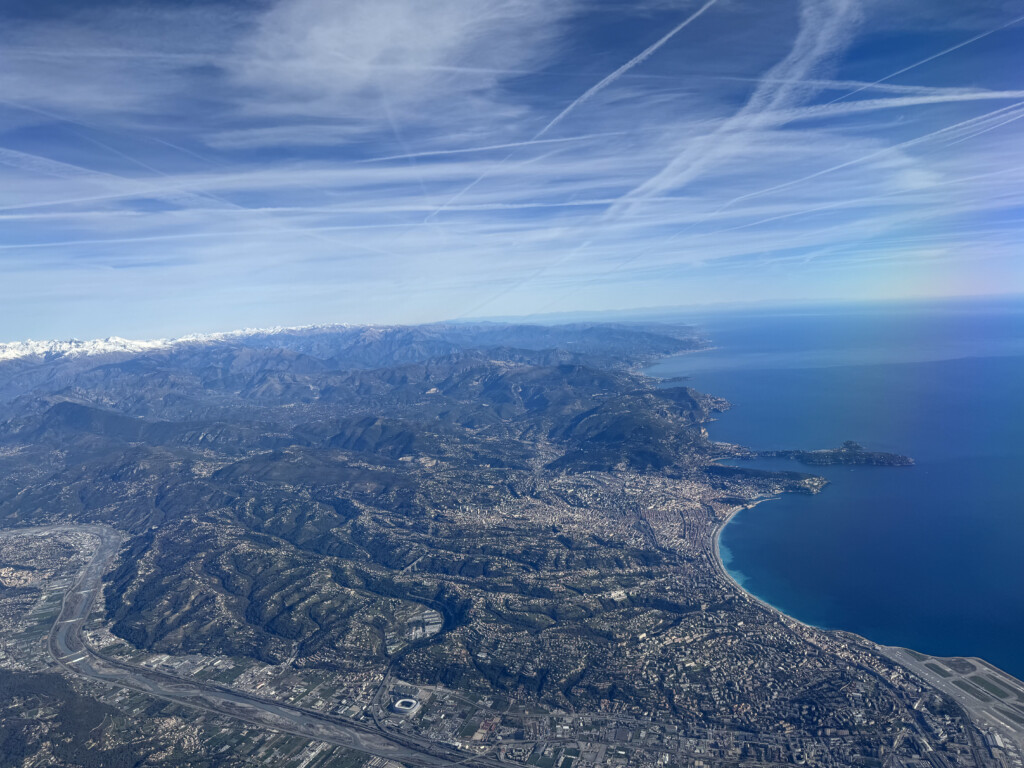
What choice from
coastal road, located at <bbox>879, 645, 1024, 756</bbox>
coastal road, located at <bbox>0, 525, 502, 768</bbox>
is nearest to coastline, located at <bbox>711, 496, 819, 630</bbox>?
coastal road, located at <bbox>879, 645, 1024, 756</bbox>

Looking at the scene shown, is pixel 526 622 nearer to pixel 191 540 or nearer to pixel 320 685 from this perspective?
pixel 320 685

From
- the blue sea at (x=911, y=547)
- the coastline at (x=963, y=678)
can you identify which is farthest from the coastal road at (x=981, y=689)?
the blue sea at (x=911, y=547)

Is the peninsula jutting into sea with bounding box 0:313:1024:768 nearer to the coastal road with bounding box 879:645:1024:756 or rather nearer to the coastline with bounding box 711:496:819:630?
the coastal road with bounding box 879:645:1024:756

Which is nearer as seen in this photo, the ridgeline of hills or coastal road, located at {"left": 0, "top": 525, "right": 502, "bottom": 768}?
coastal road, located at {"left": 0, "top": 525, "right": 502, "bottom": 768}

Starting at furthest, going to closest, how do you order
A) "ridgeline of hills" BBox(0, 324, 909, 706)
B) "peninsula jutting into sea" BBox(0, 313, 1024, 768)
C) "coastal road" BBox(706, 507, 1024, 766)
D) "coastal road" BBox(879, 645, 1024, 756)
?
"ridgeline of hills" BBox(0, 324, 909, 706)
"peninsula jutting into sea" BBox(0, 313, 1024, 768)
"coastal road" BBox(879, 645, 1024, 756)
"coastal road" BBox(706, 507, 1024, 766)

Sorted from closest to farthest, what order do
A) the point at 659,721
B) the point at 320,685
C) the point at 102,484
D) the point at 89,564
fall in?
the point at 659,721
the point at 320,685
the point at 89,564
the point at 102,484

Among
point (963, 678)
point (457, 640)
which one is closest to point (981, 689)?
point (963, 678)

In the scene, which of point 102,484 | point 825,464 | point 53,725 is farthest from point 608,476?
→ point 102,484

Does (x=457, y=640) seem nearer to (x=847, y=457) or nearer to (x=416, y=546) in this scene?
(x=416, y=546)
